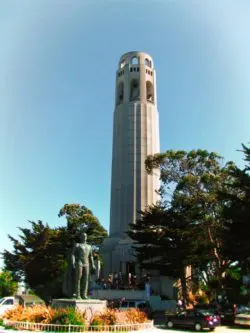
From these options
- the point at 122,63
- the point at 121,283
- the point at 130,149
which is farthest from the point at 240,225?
the point at 122,63

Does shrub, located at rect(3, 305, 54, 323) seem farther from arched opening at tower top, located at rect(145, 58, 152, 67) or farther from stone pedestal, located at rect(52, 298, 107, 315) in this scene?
arched opening at tower top, located at rect(145, 58, 152, 67)

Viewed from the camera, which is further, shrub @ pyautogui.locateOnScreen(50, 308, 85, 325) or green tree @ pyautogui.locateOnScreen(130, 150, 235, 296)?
green tree @ pyautogui.locateOnScreen(130, 150, 235, 296)

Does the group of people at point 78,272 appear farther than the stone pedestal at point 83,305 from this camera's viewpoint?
Yes

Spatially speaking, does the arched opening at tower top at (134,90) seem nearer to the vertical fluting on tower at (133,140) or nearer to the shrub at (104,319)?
the vertical fluting on tower at (133,140)

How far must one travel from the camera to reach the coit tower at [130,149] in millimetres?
51438

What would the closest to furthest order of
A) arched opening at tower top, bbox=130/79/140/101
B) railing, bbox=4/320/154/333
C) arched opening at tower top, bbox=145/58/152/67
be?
railing, bbox=4/320/154/333, arched opening at tower top, bbox=130/79/140/101, arched opening at tower top, bbox=145/58/152/67

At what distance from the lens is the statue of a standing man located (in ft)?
55.5

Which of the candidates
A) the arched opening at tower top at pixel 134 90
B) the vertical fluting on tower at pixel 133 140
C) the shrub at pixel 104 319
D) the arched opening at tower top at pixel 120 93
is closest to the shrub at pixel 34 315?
the shrub at pixel 104 319

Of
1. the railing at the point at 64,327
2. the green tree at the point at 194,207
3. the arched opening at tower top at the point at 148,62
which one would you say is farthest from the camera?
the arched opening at tower top at the point at 148,62

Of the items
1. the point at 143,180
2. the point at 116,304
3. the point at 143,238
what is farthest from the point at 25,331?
the point at 143,180

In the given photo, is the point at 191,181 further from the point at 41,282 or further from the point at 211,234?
the point at 41,282

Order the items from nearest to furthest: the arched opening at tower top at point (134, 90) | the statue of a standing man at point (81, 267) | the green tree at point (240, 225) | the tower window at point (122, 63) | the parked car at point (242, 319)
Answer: the statue of a standing man at point (81, 267) < the green tree at point (240, 225) < the parked car at point (242, 319) < the arched opening at tower top at point (134, 90) < the tower window at point (122, 63)

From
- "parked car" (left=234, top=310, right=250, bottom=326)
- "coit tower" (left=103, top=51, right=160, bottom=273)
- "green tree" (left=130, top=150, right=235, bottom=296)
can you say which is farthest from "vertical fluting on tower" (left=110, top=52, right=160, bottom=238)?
"parked car" (left=234, top=310, right=250, bottom=326)

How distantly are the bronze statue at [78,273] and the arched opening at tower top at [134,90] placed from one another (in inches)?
1711
